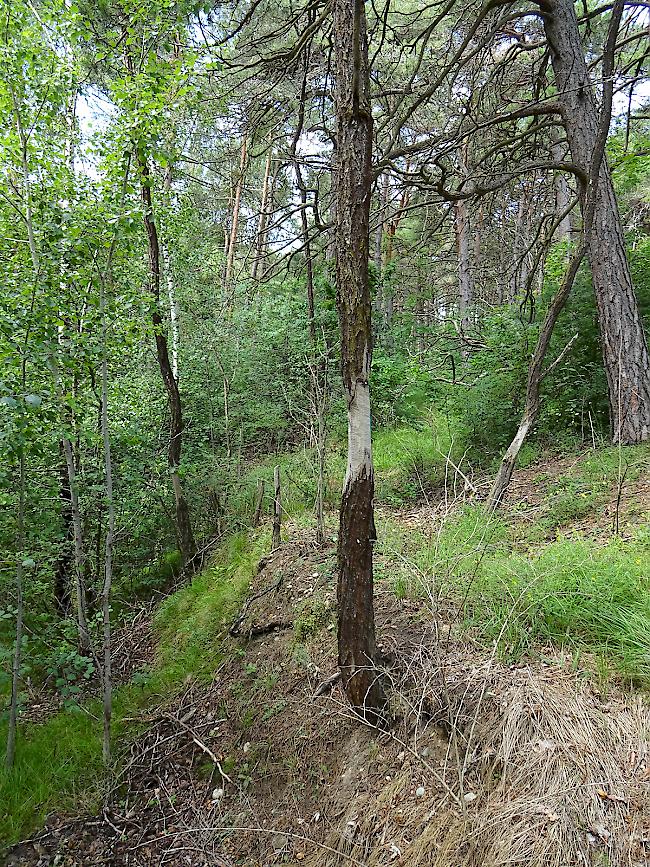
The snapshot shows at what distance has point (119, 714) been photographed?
426 cm

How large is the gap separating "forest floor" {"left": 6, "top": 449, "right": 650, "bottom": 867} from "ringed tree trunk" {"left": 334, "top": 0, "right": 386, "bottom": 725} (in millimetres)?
324

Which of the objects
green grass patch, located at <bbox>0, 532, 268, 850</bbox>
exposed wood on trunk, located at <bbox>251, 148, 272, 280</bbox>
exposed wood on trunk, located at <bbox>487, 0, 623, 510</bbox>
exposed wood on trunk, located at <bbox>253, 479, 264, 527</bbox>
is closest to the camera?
green grass patch, located at <bbox>0, 532, 268, 850</bbox>

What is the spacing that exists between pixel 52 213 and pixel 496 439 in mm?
5175

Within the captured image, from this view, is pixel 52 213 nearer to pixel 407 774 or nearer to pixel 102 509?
pixel 102 509

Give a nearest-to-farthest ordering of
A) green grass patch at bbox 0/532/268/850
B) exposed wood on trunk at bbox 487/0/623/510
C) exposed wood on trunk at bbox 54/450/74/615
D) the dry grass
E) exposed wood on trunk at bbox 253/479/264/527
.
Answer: the dry grass → green grass patch at bbox 0/532/268/850 → exposed wood on trunk at bbox 487/0/623/510 → exposed wood on trunk at bbox 54/450/74/615 → exposed wood on trunk at bbox 253/479/264/527

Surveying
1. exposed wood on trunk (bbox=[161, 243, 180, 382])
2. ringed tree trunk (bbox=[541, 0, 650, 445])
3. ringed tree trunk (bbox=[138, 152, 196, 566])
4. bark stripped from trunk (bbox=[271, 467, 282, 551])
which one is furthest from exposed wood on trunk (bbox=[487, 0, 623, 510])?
exposed wood on trunk (bbox=[161, 243, 180, 382])

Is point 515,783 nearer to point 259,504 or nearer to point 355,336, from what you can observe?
point 355,336

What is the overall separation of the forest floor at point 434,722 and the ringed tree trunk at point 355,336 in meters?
0.32

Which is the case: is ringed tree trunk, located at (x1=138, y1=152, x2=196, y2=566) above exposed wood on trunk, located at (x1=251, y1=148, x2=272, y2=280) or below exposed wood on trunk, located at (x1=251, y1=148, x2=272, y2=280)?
below

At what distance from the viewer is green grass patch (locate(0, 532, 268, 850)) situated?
3.49 metres

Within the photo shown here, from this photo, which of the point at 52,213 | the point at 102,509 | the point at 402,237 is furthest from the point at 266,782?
the point at 402,237

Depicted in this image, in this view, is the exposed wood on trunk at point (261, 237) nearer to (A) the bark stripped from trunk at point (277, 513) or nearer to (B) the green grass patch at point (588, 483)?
(A) the bark stripped from trunk at point (277, 513)

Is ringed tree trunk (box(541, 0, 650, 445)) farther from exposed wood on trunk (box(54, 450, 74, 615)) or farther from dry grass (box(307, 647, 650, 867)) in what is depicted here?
exposed wood on trunk (box(54, 450, 74, 615))

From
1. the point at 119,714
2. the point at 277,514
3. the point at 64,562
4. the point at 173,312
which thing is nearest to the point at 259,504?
the point at 277,514
